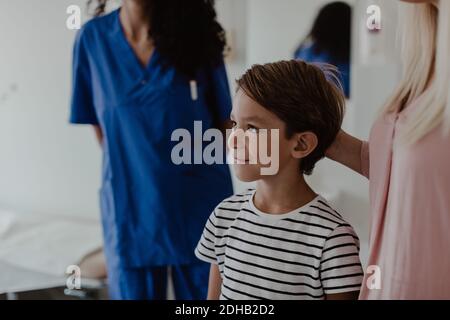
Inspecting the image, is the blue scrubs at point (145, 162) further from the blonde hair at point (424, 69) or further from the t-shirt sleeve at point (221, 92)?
the blonde hair at point (424, 69)

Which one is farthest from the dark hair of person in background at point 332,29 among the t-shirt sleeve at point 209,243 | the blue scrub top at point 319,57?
the t-shirt sleeve at point 209,243

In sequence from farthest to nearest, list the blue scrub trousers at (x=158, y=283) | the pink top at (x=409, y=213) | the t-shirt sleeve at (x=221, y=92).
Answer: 1. the blue scrub trousers at (x=158, y=283)
2. the t-shirt sleeve at (x=221, y=92)
3. the pink top at (x=409, y=213)

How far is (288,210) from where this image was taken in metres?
0.71

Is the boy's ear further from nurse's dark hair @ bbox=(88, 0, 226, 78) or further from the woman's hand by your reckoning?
nurse's dark hair @ bbox=(88, 0, 226, 78)

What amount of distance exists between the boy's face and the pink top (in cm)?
11

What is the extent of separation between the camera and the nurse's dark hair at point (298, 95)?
0.68m

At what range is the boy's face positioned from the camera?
2.27 feet

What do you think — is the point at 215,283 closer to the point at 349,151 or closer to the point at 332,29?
the point at 349,151

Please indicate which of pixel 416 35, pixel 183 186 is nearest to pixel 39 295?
pixel 183 186

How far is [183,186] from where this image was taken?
0.90 meters

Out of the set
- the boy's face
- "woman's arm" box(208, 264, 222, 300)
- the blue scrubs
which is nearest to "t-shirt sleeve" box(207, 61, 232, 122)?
the blue scrubs

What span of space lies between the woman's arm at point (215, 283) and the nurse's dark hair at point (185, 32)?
315mm
